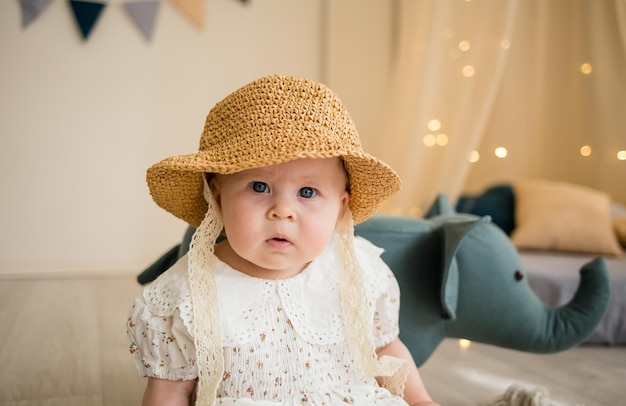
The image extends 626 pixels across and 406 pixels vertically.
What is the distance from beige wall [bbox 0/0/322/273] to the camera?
3.15 meters

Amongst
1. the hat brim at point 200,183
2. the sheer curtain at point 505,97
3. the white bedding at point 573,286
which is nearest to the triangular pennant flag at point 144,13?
the sheer curtain at point 505,97

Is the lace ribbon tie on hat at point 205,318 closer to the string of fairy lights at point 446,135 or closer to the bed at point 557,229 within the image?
the bed at point 557,229

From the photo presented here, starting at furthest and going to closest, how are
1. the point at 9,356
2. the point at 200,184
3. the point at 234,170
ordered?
1. the point at 9,356
2. the point at 200,184
3. the point at 234,170

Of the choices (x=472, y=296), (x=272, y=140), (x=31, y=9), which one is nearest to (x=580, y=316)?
(x=472, y=296)

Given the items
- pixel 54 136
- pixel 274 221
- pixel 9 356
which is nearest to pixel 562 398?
pixel 274 221

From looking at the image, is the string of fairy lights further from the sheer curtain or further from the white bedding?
the white bedding

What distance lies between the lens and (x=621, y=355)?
2092 mm

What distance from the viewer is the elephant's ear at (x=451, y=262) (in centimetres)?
132

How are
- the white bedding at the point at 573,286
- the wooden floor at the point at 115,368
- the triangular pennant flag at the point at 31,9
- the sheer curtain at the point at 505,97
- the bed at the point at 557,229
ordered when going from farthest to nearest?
the triangular pennant flag at the point at 31,9 < the sheer curtain at the point at 505,97 < the bed at the point at 557,229 < the white bedding at the point at 573,286 < the wooden floor at the point at 115,368

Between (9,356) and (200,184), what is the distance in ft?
3.75

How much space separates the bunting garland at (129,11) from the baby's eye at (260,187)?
2.56 m

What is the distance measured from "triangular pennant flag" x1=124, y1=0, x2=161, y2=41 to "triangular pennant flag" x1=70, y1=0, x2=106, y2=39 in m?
0.15

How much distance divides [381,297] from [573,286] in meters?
1.36

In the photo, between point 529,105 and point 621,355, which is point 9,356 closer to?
point 621,355
